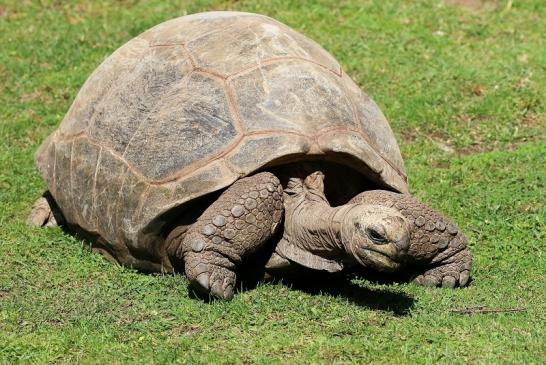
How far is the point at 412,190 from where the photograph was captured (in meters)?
7.48

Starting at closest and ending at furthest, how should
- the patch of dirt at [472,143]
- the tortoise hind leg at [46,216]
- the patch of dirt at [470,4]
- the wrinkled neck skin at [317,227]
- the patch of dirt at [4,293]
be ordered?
the wrinkled neck skin at [317,227] → the patch of dirt at [4,293] → the tortoise hind leg at [46,216] → the patch of dirt at [472,143] → the patch of dirt at [470,4]

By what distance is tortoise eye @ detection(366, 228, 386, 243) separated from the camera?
5.04 meters

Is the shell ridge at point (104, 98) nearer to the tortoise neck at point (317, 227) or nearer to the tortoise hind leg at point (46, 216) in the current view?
the tortoise hind leg at point (46, 216)

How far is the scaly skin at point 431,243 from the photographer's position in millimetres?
5844

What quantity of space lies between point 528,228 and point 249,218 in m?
2.25

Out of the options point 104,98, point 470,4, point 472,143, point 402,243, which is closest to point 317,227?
point 402,243

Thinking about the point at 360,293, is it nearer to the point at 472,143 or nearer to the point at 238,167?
the point at 238,167

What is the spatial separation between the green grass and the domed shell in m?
0.44

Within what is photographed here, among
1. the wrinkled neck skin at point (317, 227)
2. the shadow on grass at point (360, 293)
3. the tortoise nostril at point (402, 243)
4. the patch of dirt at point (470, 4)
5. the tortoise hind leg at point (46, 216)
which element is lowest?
the patch of dirt at point (470, 4)

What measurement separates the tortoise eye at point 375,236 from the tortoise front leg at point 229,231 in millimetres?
676

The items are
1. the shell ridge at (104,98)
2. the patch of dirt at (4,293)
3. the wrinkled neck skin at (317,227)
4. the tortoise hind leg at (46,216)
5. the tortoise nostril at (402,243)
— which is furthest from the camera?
the tortoise hind leg at (46,216)

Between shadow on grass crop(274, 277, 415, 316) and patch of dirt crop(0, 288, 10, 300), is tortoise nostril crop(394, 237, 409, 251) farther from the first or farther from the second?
patch of dirt crop(0, 288, 10, 300)

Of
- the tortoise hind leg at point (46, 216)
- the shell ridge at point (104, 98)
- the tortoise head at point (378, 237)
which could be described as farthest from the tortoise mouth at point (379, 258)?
the tortoise hind leg at point (46, 216)

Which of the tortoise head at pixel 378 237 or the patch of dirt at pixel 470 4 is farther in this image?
the patch of dirt at pixel 470 4
